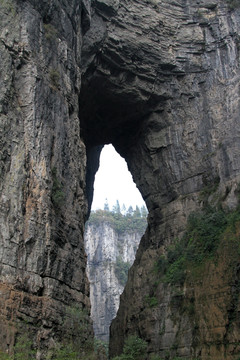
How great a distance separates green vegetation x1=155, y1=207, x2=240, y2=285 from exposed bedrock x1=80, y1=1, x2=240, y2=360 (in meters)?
0.89

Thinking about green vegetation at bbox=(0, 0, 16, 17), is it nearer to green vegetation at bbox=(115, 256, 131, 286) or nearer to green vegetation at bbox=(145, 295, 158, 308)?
green vegetation at bbox=(145, 295, 158, 308)

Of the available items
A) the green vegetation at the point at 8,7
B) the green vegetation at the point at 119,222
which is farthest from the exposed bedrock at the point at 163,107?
the green vegetation at the point at 119,222

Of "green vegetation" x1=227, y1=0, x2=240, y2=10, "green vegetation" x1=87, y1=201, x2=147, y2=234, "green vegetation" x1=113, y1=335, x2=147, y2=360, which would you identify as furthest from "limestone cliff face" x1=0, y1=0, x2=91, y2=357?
"green vegetation" x1=87, y1=201, x2=147, y2=234

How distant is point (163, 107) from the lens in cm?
3216

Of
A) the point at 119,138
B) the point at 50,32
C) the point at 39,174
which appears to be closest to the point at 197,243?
the point at 39,174

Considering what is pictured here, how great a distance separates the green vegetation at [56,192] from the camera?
60.1 feet

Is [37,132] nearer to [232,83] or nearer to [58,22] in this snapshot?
[58,22]

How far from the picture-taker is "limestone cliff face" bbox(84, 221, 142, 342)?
211ft

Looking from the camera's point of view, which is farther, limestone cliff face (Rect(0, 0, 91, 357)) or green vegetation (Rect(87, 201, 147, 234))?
green vegetation (Rect(87, 201, 147, 234))

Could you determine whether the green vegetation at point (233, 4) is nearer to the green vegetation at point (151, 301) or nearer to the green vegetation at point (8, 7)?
the green vegetation at point (8, 7)

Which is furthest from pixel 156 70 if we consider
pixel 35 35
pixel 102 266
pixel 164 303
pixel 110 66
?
pixel 102 266

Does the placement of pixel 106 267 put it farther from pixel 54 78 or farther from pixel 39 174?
pixel 39 174

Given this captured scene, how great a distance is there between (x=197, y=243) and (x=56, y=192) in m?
10.5

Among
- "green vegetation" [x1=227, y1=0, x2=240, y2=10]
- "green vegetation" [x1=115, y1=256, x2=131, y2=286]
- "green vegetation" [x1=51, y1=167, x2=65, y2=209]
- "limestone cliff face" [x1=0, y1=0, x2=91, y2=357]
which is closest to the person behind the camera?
"limestone cliff face" [x1=0, y1=0, x2=91, y2=357]
